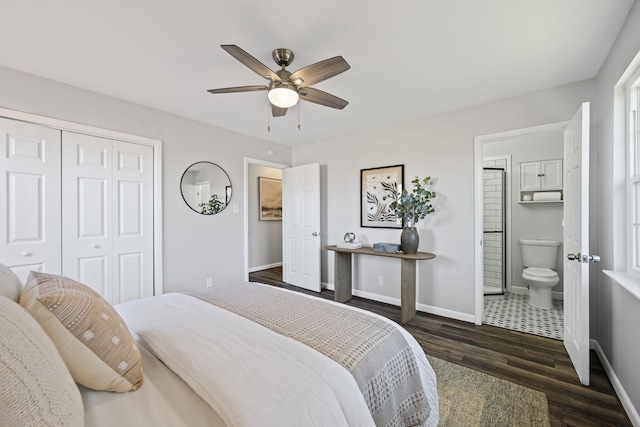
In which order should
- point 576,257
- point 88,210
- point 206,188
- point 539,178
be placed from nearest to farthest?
point 576,257, point 88,210, point 206,188, point 539,178

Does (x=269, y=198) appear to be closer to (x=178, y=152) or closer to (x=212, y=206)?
(x=212, y=206)

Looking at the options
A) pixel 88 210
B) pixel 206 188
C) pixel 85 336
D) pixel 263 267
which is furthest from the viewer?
pixel 263 267

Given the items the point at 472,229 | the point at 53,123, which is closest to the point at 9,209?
the point at 53,123

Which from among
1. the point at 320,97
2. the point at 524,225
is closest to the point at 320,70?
the point at 320,97

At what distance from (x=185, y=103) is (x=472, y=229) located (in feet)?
11.3

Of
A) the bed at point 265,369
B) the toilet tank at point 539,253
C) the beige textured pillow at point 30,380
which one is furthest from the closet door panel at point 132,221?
the toilet tank at point 539,253

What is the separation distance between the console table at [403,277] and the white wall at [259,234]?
2.60m

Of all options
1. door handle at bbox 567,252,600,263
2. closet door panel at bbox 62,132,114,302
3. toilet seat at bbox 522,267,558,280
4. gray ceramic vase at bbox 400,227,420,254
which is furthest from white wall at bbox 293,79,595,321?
closet door panel at bbox 62,132,114,302

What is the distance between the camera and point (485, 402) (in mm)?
1743

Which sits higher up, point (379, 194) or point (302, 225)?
point (379, 194)

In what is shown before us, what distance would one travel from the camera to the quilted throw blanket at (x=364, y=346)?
1.13 meters

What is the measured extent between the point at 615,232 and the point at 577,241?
205 millimetres

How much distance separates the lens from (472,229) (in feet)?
9.75

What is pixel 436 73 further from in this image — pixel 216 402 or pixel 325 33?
pixel 216 402
